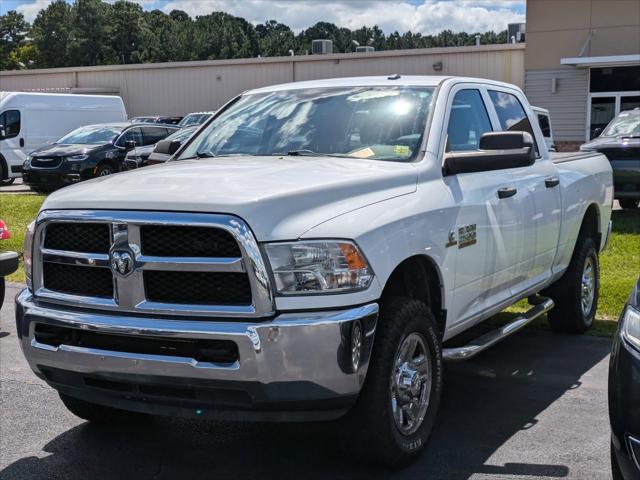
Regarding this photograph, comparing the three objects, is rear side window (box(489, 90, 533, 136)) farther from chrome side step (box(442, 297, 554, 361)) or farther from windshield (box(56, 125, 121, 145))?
windshield (box(56, 125, 121, 145))

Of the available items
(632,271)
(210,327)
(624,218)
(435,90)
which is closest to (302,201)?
(210,327)

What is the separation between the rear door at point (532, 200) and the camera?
217 inches

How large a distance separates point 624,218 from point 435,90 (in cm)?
908

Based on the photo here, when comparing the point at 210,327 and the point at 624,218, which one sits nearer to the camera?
the point at 210,327

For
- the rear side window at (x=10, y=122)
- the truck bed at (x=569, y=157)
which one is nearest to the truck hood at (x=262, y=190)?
the truck bed at (x=569, y=157)

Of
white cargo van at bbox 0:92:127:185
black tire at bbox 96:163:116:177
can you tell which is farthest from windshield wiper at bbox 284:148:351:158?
white cargo van at bbox 0:92:127:185

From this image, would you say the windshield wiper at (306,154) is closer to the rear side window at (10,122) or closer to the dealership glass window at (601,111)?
the rear side window at (10,122)

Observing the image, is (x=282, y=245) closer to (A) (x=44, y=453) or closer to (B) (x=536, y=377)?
(A) (x=44, y=453)

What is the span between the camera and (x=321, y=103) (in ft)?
17.0

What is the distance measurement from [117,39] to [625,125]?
116485mm

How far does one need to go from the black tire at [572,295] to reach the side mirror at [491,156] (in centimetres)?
226

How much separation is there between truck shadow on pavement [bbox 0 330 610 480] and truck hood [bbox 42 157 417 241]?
44.4 inches

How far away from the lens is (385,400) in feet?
12.5

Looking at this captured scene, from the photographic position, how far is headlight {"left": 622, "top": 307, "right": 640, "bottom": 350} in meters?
3.17
